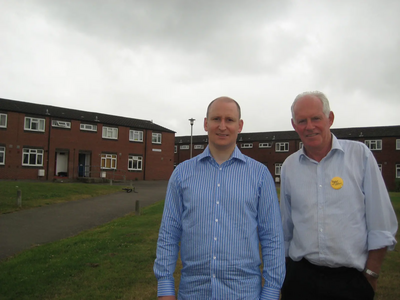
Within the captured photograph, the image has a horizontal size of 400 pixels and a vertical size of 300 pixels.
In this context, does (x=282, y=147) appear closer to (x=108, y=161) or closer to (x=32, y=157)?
(x=108, y=161)

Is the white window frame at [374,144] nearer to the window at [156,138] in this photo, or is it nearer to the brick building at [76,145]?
the brick building at [76,145]

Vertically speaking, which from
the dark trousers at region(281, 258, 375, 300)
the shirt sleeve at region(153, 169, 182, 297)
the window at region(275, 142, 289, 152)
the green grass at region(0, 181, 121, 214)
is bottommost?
the green grass at region(0, 181, 121, 214)

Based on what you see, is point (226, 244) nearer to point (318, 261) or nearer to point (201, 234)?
point (201, 234)

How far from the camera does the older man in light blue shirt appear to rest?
265 cm

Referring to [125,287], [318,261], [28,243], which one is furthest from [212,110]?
[28,243]

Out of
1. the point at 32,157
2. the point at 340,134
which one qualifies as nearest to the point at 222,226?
the point at 32,157

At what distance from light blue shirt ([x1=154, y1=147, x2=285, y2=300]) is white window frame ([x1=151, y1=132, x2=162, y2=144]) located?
136ft

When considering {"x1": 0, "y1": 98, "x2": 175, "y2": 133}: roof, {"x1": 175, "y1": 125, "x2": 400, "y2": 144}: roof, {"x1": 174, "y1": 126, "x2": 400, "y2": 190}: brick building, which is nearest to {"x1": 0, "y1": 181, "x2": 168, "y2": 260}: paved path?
{"x1": 0, "y1": 98, "x2": 175, "y2": 133}: roof

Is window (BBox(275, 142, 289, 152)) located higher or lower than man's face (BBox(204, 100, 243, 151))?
higher

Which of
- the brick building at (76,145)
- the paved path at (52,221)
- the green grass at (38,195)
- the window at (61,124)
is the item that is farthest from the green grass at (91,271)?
the window at (61,124)

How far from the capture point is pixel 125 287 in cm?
558

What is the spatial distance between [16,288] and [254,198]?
4.89 metres

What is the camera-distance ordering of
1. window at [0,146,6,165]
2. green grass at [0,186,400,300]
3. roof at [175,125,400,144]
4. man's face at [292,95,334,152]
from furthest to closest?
roof at [175,125,400,144]
window at [0,146,6,165]
green grass at [0,186,400,300]
man's face at [292,95,334,152]

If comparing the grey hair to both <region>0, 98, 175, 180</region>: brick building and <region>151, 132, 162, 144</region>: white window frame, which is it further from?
<region>151, 132, 162, 144</region>: white window frame
